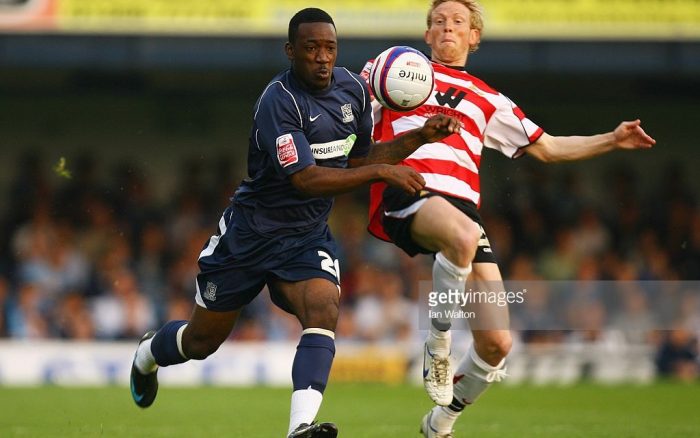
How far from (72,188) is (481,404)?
6875 mm

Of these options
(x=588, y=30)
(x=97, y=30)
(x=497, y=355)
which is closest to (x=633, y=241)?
(x=588, y=30)

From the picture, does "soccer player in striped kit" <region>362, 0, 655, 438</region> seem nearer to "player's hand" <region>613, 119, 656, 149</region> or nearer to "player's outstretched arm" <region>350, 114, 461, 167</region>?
"player's hand" <region>613, 119, 656, 149</region>

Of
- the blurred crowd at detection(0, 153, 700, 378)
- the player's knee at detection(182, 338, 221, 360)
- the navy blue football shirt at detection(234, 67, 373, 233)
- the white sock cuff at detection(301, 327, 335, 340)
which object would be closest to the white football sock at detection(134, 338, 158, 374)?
the player's knee at detection(182, 338, 221, 360)

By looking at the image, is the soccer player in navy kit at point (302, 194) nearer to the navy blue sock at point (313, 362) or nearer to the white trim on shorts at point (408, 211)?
the navy blue sock at point (313, 362)

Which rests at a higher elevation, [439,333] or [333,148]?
[333,148]

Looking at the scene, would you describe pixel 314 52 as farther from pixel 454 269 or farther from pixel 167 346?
pixel 167 346

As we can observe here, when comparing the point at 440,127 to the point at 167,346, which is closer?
the point at 440,127

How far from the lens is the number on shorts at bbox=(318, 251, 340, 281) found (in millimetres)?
6789

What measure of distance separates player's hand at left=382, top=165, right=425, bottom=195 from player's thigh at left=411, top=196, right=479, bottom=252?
81 centimetres

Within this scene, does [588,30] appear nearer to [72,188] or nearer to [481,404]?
[481,404]

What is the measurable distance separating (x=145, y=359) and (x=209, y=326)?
0.99m

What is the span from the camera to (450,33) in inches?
303

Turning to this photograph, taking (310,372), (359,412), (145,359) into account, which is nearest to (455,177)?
(310,372)

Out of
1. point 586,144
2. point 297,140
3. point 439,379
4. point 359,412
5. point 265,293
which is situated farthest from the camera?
point 265,293
